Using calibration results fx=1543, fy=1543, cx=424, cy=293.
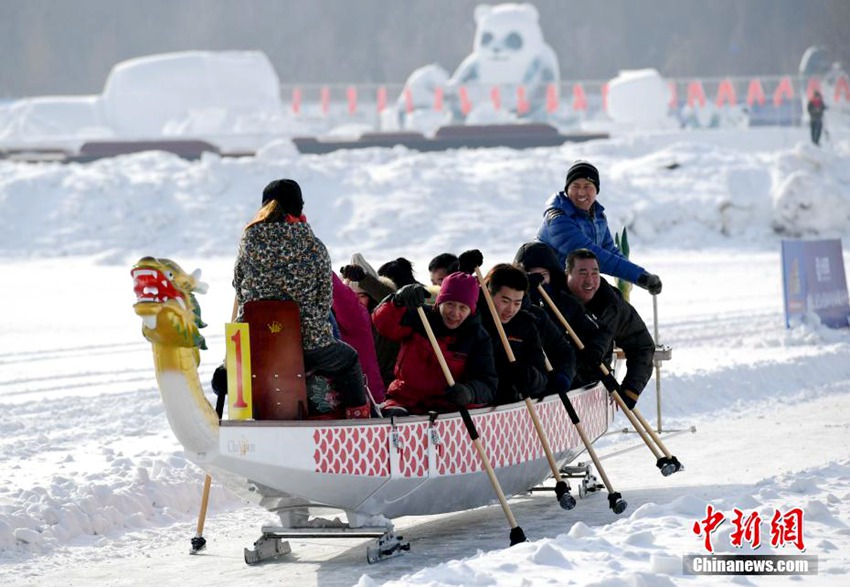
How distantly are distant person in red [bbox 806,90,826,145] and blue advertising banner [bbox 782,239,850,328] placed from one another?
24147 mm

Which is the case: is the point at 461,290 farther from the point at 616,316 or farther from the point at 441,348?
the point at 616,316

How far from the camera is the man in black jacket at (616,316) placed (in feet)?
28.7

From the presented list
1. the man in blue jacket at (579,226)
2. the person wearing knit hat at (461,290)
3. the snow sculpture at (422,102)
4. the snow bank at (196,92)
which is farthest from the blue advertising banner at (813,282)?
the snow sculpture at (422,102)

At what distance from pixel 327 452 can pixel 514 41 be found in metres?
53.2

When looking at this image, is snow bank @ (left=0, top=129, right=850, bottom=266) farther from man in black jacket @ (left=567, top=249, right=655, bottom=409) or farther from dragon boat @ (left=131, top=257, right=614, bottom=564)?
dragon boat @ (left=131, top=257, right=614, bottom=564)

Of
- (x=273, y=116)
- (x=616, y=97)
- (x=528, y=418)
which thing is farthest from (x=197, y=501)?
(x=616, y=97)

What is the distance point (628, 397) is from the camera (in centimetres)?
880

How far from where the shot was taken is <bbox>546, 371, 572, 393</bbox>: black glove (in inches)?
319

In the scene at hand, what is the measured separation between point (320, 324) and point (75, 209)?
24442mm

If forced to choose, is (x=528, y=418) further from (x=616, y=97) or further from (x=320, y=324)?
(x=616, y=97)

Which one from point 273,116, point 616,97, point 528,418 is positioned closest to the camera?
point 528,418

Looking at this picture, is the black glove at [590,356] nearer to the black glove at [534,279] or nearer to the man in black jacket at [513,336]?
the black glove at [534,279]

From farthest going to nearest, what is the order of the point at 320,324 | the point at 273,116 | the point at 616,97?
the point at 616,97 < the point at 273,116 < the point at 320,324

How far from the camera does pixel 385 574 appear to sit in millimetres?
6629
